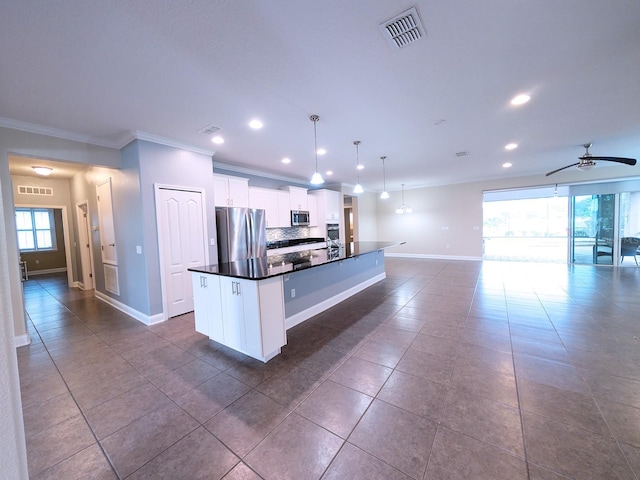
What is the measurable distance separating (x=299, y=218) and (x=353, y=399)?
5.03 meters

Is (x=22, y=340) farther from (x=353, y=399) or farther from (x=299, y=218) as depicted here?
(x=299, y=218)

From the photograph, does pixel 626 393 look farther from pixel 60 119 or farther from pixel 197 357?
pixel 60 119

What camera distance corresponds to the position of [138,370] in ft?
8.03

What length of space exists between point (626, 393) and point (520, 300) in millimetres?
2375

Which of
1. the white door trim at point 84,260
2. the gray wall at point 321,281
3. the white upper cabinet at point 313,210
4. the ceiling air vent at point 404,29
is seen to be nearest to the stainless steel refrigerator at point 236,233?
the gray wall at point 321,281

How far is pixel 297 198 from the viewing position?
6555mm

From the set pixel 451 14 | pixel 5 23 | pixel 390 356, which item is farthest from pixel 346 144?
pixel 5 23

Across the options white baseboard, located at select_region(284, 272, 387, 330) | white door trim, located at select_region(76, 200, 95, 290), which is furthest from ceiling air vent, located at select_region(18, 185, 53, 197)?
white baseboard, located at select_region(284, 272, 387, 330)

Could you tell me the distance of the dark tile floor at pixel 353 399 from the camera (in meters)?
1.47

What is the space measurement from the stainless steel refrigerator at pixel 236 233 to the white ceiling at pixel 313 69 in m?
1.22

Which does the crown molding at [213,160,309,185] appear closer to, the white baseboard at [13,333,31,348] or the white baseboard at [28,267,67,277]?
the white baseboard at [13,333,31,348]

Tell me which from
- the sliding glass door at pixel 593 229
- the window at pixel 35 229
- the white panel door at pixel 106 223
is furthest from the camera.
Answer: the window at pixel 35 229

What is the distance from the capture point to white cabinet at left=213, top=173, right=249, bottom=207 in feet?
15.3

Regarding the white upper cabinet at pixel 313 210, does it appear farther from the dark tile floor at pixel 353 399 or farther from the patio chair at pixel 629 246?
the patio chair at pixel 629 246
